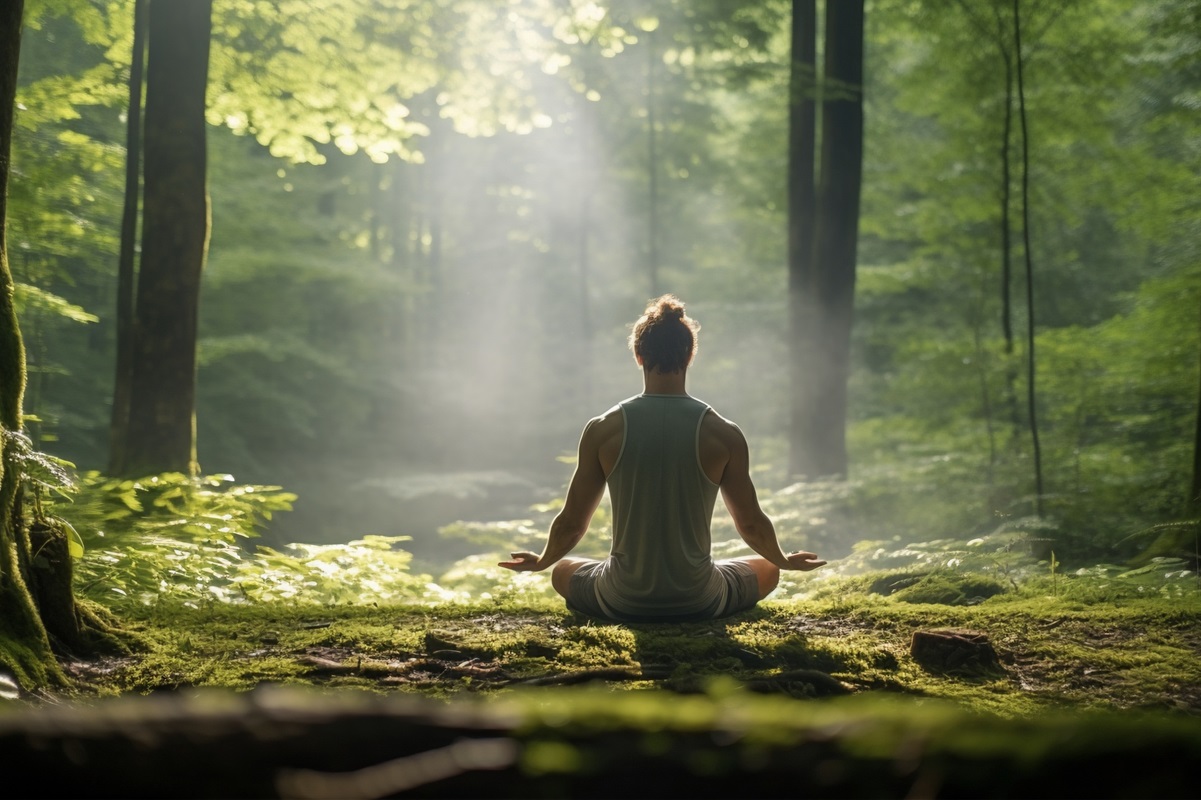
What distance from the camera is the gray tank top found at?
15.3 feet

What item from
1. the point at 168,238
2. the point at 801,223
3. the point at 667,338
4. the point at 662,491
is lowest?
the point at 662,491

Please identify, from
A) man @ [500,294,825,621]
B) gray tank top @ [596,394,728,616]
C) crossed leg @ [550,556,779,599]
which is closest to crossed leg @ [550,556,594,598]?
crossed leg @ [550,556,779,599]

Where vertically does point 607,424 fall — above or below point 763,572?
above

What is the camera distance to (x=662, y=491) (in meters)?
4.68

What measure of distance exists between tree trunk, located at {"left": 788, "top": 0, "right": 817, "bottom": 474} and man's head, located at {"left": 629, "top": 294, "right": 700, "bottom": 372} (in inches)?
288

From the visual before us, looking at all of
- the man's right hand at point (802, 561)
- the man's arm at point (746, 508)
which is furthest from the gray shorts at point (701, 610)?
the man's right hand at point (802, 561)

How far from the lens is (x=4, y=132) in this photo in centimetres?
412

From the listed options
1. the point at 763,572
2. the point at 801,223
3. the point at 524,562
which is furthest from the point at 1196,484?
the point at 801,223

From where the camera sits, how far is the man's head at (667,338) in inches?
187

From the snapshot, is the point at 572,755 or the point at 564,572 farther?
the point at 564,572

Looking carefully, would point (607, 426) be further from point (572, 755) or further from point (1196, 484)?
point (1196, 484)

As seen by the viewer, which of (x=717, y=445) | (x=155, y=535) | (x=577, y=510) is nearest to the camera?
(x=717, y=445)

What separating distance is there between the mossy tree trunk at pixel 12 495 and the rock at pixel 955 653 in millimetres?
3471

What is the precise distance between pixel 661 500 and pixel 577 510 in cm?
46
